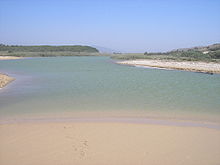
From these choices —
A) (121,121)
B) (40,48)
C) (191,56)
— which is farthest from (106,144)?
(40,48)

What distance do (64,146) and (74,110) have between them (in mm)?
2812

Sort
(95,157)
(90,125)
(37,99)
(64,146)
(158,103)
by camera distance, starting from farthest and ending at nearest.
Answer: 1. (37,99)
2. (158,103)
3. (90,125)
4. (64,146)
5. (95,157)

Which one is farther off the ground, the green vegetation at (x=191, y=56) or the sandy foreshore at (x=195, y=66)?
the green vegetation at (x=191, y=56)

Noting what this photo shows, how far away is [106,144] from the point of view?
447 centimetres

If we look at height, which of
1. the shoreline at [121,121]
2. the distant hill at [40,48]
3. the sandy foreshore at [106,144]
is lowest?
the sandy foreshore at [106,144]

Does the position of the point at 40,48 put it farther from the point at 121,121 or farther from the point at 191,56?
the point at 121,121

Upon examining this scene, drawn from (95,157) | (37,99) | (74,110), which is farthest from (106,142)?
(37,99)

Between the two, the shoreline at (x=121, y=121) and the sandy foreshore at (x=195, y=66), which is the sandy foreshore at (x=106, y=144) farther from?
the sandy foreshore at (x=195, y=66)

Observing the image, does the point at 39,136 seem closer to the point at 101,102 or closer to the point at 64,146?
the point at 64,146

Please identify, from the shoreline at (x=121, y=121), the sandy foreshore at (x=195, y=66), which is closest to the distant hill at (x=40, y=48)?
the sandy foreshore at (x=195, y=66)

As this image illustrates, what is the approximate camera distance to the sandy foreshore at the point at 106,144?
152 inches

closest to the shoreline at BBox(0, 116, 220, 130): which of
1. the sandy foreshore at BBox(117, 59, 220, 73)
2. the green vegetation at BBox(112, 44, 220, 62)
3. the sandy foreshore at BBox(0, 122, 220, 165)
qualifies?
the sandy foreshore at BBox(0, 122, 220, 165)

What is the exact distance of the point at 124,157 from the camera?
12.9ft

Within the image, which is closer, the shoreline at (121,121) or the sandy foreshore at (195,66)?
the shoreline at (121,121)
